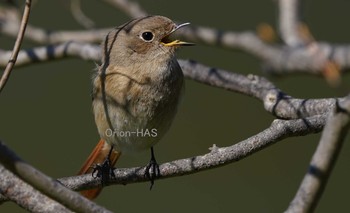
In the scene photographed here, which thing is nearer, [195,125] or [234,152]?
[234,152]

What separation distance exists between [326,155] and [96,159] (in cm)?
225

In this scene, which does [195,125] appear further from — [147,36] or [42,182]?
[42,182]

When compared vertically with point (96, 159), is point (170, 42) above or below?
above

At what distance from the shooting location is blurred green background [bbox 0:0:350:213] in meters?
6.35

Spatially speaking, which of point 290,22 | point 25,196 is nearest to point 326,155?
point 25,196

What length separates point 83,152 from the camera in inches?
254

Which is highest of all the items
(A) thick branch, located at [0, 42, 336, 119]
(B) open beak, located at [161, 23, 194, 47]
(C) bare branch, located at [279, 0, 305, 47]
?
(C) bare branch, located at [279, 0, 305, 47]

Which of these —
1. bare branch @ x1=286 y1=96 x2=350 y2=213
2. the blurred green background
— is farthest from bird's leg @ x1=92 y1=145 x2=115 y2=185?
the blurred green background

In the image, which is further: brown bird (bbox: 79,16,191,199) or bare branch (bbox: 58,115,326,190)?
brown bird (bbox: 79,16,191,199)

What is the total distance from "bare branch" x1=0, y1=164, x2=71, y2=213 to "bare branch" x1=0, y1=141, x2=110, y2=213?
0.44 meters

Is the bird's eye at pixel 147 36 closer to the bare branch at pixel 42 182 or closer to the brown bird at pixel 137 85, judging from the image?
the brown bird at pixel 137 85

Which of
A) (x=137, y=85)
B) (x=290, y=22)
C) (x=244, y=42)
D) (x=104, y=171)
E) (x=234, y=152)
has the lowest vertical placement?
(x=104, y=171)

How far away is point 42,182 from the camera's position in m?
2.22

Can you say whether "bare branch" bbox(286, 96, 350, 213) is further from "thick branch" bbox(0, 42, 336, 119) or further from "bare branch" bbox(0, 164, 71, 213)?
"thick branch" bbox(0, 42, 336, 119)
